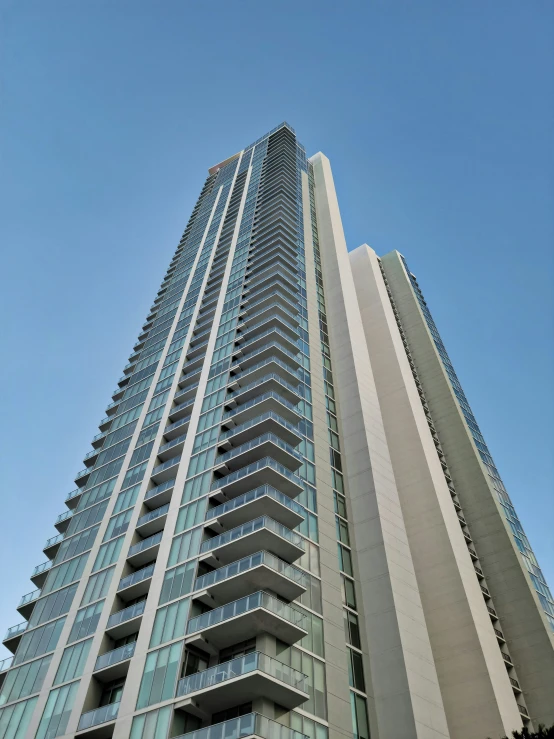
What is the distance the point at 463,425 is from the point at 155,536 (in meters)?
37.4

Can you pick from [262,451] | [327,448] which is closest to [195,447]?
[262,451]

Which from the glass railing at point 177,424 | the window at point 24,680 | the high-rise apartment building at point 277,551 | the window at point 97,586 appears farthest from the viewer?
the glass railing at point 177,424

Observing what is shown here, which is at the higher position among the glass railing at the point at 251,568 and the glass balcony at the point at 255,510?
the glass balcony at the point at 255,510

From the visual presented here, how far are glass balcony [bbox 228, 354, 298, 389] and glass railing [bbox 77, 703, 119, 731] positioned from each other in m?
22.1

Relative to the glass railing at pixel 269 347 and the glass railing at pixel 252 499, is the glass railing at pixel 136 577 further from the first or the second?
the glass railing at pixel 269 347

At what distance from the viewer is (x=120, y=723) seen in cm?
2791

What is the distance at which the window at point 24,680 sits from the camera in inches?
1335

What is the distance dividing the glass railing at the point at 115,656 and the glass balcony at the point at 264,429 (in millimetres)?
13131

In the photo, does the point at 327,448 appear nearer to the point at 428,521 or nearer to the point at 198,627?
the point at 428,521

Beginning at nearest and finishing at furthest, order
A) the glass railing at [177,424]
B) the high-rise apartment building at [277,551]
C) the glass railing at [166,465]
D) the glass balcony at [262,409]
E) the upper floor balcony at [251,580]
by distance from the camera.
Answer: the high-rise apartment building at [277,551] → the upper floor balcony at [251,580] → the glass balcony at [262,409] → the glass railing at [166,465] → the glass railing at [177,424]

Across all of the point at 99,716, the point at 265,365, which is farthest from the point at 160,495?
the point at 99,716

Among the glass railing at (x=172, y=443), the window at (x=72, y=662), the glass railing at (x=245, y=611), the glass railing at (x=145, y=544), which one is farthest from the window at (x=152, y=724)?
the glass railing at (x=172, y=443)

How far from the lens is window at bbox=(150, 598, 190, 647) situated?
3044 centimetres

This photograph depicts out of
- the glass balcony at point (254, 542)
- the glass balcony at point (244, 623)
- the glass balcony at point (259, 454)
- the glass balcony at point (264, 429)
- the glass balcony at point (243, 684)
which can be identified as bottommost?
the glass balcony at point (243, 684)
